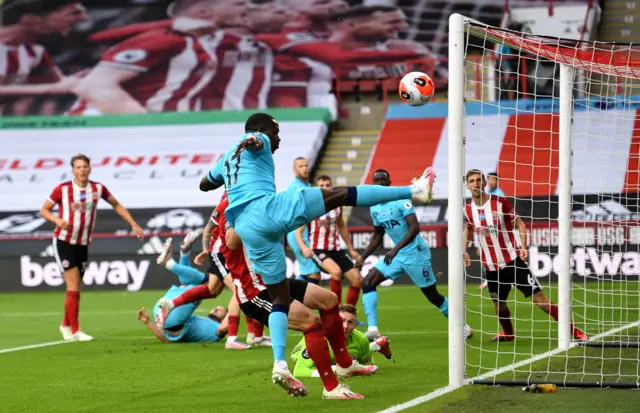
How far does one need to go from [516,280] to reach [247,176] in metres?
4.90

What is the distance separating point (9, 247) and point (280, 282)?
1599 cm

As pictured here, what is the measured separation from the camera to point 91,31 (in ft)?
102

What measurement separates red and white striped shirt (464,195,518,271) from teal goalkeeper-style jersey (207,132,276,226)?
4.23 metres

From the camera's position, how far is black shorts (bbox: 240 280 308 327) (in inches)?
286

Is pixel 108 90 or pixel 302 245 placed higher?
pixel 302 245

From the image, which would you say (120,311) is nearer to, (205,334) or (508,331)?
(205,334)

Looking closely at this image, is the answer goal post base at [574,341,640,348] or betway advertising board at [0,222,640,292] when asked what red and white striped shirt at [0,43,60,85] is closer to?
betway advertising board at [0,222,640,292]

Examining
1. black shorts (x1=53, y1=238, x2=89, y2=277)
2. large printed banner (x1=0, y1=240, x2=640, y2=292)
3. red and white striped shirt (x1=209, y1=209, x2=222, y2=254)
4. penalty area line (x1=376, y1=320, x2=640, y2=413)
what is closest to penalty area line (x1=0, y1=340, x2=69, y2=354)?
black shorts (x1=53, y1=238, x2=89, y2=277)

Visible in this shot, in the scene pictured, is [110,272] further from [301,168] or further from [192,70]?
[192,70]

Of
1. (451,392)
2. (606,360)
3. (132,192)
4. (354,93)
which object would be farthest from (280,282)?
(354,93)

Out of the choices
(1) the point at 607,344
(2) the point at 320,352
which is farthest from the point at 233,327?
(2) the point at 320,352

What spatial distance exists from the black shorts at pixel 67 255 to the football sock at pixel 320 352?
5.90 m

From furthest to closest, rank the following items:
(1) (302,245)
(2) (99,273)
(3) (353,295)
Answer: (2) (99,273) → (1) (302,245) → (3) (353,295)

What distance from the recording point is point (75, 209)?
1227cm
